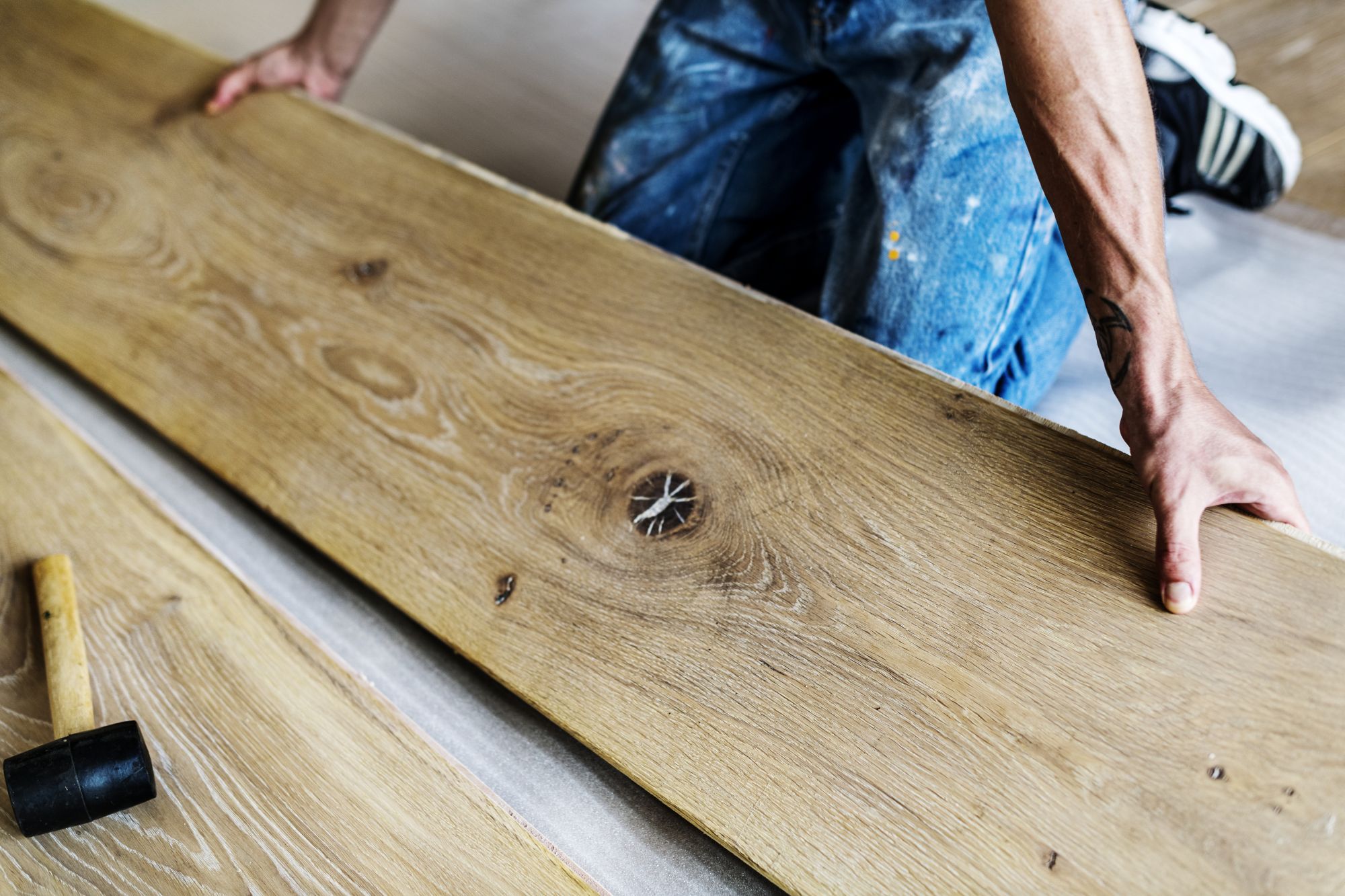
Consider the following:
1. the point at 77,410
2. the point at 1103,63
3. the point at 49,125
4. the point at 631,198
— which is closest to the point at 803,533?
the point at 1103,63

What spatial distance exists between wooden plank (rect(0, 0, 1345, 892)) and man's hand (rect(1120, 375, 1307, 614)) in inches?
1.0

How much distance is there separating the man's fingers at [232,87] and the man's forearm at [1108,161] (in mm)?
1033

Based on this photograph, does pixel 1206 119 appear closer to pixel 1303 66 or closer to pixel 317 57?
pixel 1303 66

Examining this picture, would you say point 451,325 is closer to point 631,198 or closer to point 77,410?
point 631,198

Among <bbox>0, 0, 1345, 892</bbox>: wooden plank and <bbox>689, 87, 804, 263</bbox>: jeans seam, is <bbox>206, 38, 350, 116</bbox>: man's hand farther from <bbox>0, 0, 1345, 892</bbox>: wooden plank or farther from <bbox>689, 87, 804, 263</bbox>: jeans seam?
<bbox>689, 87, 804, 263</bbox>: jeans seam

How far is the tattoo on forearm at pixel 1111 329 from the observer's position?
2.36ft

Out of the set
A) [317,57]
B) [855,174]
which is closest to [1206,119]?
[855,174]

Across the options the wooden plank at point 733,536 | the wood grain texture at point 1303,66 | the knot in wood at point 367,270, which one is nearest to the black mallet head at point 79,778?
the wooden plank at point 733,536

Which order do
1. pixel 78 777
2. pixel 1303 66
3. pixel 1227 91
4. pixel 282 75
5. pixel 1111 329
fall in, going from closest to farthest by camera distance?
pixel 78 777, pixel 1111 329, pixel 1227 91, pixel 282 75, pixel 1303 66

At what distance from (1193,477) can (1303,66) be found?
1.62m

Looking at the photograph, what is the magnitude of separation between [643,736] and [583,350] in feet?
1.26

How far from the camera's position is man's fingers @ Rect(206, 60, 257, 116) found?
1293 mm

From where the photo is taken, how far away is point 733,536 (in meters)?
0.76

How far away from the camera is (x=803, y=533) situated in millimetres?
750
